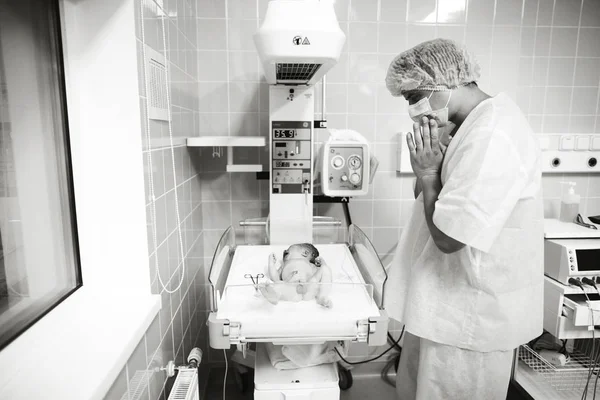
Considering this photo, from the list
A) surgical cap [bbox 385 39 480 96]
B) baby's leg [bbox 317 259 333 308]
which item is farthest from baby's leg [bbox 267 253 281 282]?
surgical cap [bbox 385 39 480 96]

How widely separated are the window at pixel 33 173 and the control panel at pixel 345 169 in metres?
1.04

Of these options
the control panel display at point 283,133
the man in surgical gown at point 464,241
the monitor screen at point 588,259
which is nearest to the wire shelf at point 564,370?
the monitor screen at point 588,259

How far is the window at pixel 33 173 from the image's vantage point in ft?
3.09

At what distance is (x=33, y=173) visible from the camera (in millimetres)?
1045

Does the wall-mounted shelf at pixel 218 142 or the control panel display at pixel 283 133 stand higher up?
the control panel display at pixel 283 133

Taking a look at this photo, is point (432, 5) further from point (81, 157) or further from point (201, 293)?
point (201, 293)

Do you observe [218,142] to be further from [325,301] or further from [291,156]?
[325,301]

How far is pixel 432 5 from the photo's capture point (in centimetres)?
217

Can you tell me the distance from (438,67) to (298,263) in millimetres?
859

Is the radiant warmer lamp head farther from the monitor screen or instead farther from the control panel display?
the monitor screen

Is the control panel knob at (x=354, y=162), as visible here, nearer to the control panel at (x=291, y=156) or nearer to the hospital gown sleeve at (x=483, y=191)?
the control panel at (x=291, y=156)

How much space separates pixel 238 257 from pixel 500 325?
101 cm

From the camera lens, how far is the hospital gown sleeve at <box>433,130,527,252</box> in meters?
1.12

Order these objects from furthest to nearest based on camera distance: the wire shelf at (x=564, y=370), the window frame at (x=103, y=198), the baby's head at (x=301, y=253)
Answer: the wire shelf at (x=564, y=370)
the baby's head at (x=301, y=253)
the window frame at (x=103, y=198)
